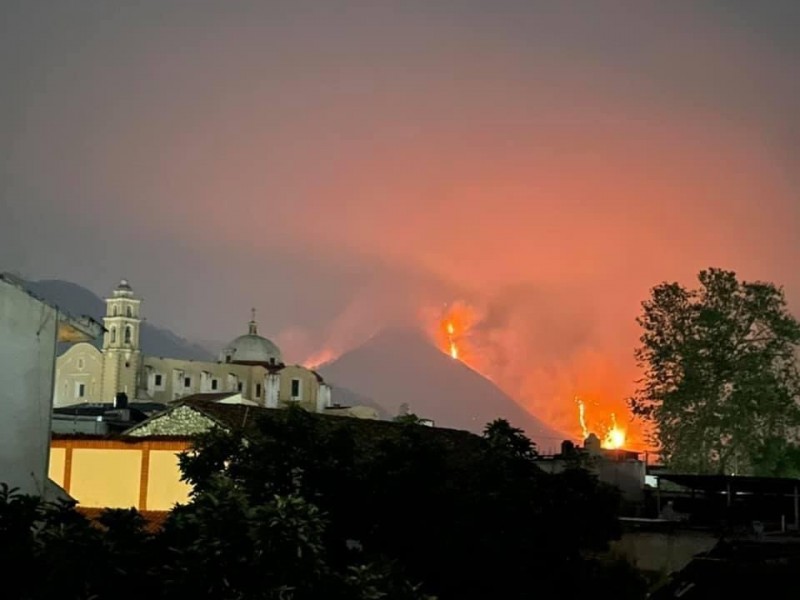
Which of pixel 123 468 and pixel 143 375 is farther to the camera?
pixel 143 375

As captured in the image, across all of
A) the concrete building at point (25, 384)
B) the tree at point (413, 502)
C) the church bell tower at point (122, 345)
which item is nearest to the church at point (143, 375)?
the church bell tower at point (122, 345)

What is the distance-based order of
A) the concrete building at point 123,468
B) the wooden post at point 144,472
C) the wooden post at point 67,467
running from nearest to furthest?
the concrete building at point 123,468, the wooden post at point 144,472, the wooden post at point 67,467

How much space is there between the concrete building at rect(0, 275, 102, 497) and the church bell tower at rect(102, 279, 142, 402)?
66.9m

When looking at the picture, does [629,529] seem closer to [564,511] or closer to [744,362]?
[564,511]

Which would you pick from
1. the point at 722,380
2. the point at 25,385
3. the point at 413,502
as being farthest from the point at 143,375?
the point at 413,502

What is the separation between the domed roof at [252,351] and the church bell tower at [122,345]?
27.0 ft

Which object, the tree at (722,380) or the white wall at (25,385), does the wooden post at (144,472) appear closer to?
the white wall at (25,385)

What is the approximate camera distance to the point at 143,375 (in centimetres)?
8650

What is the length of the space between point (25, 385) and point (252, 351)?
7297 cm

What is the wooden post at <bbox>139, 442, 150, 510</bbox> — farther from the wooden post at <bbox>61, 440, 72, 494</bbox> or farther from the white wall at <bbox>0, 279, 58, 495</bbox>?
the white wall at <bbox>0, 279, 58, 495</bbox>

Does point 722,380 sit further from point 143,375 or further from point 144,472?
point 143,375

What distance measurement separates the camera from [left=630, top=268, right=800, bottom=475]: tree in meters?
41.2

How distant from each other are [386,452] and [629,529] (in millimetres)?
13448

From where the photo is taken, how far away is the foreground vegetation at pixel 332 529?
1012 cm
